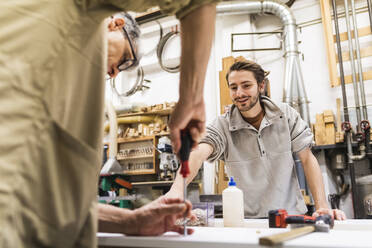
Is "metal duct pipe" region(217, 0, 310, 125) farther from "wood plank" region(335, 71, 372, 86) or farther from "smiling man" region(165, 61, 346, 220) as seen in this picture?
"smiling man" region(165, 61, 346, 220)

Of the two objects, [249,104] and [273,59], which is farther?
[273,59]

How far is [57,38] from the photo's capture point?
0.59 m

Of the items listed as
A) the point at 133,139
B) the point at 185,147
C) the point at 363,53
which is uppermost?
the point at 363,53

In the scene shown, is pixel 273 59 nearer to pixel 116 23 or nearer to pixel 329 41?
pixel 329 41

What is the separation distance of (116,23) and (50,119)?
455mm

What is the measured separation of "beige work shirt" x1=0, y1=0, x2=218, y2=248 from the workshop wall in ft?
9.16

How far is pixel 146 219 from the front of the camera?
2.76 ft

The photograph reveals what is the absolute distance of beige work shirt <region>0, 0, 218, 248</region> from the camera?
519 millimetres

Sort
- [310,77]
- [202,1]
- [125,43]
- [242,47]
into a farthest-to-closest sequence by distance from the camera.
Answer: [242,47]
[310,77]
[125,43]
[202,1]

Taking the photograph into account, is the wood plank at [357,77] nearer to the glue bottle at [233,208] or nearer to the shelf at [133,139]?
the shelf at [133,139]

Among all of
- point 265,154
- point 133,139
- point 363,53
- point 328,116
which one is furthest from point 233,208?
point 133,139

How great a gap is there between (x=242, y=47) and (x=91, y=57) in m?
3.95

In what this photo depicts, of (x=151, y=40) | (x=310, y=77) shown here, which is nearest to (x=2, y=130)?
(x=310, y=77)

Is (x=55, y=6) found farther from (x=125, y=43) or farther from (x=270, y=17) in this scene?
(x=270, y=17)
